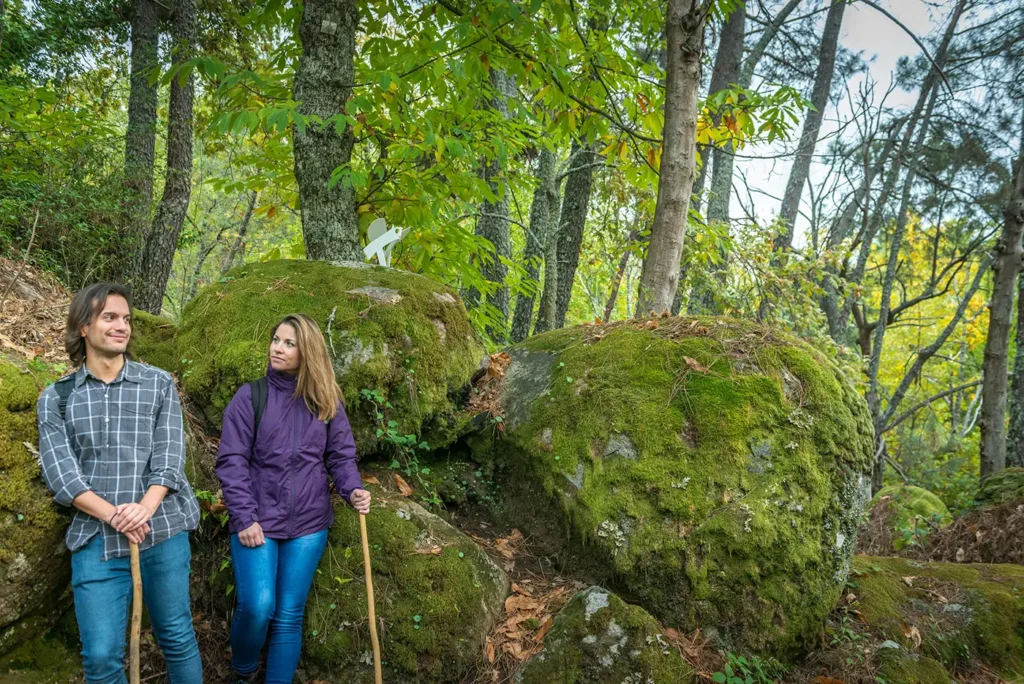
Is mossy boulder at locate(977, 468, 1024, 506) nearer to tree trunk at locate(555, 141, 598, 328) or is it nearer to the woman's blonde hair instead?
tree trunk at locate(555, 141, 598, 328)

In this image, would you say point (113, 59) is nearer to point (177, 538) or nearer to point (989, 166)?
point (177, 538)

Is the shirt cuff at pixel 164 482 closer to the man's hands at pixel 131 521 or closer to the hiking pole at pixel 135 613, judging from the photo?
the man's hands at pixel 131 521

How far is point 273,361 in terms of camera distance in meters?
3.21

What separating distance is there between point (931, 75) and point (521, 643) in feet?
40.4

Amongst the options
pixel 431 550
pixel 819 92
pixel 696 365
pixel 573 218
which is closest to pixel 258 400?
pixel 431 550

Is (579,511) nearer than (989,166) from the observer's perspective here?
Yes

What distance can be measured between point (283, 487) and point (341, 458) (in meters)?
0.35

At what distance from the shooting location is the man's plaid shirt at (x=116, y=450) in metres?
2.59

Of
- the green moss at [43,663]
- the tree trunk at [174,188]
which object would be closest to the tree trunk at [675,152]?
the green moss at [43,663]

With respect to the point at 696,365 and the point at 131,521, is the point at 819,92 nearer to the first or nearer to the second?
the point at 696,365

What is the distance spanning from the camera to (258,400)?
10.3 feet

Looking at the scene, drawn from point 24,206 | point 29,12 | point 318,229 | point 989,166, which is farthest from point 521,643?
point 989,166

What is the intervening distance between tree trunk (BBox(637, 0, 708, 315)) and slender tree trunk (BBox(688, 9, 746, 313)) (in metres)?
4.13

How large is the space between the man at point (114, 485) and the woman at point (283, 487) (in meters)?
0.23
